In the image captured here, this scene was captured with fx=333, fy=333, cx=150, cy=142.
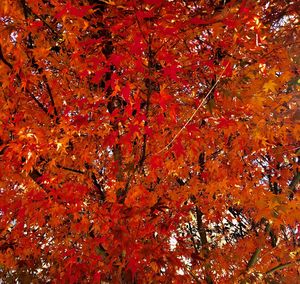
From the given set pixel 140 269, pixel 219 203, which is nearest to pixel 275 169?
pixel 219 203

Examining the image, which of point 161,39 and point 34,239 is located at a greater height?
point 161,39

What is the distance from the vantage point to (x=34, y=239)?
645cm

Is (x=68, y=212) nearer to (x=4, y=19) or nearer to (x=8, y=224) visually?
(x=8, y=224)

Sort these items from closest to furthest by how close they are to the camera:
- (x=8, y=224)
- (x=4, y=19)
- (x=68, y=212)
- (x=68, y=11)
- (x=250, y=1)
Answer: (x=250, y=1), (x=68, y=11), (x=68, y=212), (x=4, y=19), (x=8, y=224)

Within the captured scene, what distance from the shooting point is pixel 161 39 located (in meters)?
4.28

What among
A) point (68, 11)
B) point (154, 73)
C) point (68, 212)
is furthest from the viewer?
point (68, 212)

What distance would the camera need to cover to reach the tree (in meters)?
3.92

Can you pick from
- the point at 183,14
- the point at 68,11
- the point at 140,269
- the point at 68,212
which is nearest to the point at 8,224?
the point at 68,212

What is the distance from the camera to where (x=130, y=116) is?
14.9ft

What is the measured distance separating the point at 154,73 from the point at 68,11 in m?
1.24

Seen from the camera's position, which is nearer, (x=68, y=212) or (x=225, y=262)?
(x=68, y=212)

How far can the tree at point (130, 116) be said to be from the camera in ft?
12.8

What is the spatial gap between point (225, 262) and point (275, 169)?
7.43 feet

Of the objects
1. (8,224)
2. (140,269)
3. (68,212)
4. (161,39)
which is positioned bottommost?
(140,269)
